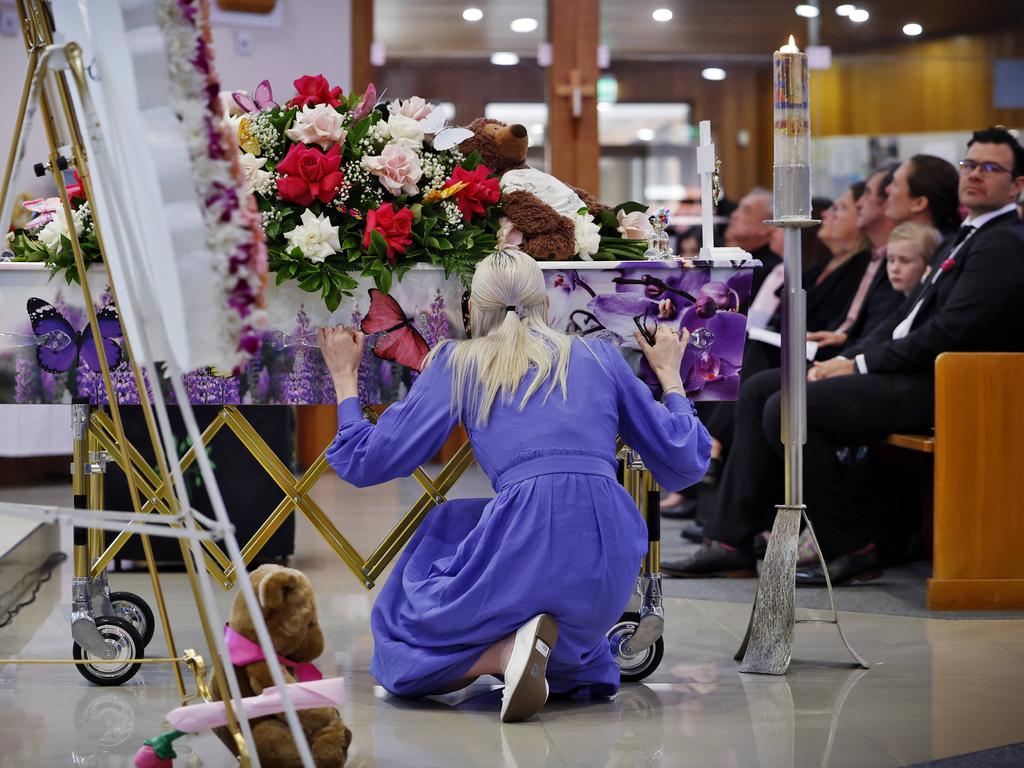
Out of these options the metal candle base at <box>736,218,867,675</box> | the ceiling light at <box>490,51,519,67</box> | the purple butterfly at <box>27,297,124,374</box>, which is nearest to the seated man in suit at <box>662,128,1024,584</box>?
the metal candle base at <box>736,218,867,675</box>

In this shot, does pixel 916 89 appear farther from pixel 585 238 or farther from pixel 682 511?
pixel 585 238

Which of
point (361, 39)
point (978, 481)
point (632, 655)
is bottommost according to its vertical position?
point (632, 655)

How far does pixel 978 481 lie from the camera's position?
159 inches

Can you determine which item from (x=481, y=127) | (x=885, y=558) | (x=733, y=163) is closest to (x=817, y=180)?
(x=733, y=163)

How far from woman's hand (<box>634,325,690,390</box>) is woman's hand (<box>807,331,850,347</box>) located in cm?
217

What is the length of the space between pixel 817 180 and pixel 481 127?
4.92 metres

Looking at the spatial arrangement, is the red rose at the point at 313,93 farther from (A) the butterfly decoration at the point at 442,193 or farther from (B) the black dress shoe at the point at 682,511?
(B) the black dress shoe at the point at 682,511

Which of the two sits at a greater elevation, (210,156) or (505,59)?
A: (505,59)

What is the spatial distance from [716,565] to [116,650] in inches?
87.0

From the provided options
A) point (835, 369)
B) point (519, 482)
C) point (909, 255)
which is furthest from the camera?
point (909, 255)

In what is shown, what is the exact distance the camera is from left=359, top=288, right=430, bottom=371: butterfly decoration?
3004 mm

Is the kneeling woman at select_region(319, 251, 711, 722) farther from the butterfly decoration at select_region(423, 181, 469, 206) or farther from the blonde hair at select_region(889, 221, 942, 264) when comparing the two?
the blonde hair at select_region(889, 221, 942, 264)

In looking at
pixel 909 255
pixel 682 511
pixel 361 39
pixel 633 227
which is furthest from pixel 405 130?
pixel 361 39

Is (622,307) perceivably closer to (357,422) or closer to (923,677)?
(357,422)
